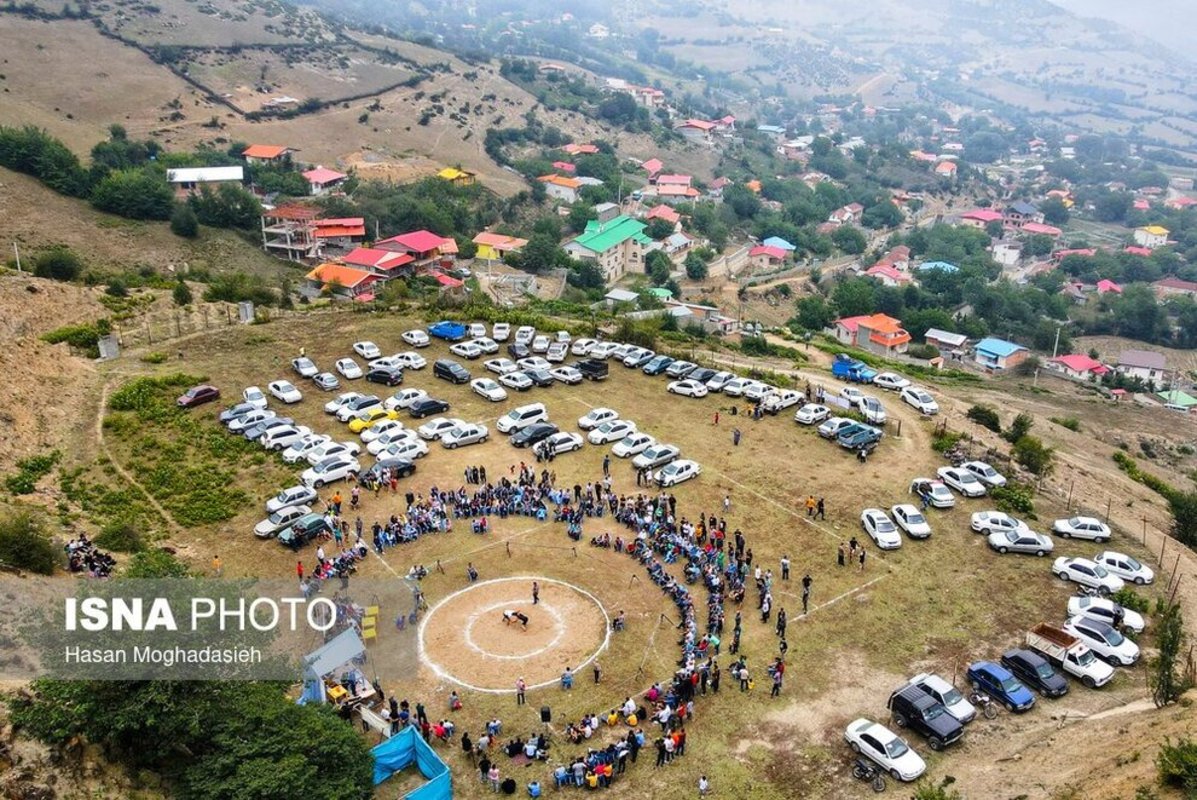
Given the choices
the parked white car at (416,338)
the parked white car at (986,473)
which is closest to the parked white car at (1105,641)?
the parked white car at (986,473)

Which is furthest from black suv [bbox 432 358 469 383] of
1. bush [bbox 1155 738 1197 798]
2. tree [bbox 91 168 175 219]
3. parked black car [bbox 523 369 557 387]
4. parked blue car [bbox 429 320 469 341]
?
tree [bbox 91 168 175 219]

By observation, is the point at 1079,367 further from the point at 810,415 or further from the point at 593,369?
the point at 593,369

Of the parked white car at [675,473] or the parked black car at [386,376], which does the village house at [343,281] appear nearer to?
the parked black car at [386,376]

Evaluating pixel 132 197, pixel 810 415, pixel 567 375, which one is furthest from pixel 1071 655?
pixel 132 197

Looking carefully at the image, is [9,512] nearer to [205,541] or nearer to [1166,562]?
[205,541]

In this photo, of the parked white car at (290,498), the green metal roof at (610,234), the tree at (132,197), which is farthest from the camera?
the green metal roof at (610,234)

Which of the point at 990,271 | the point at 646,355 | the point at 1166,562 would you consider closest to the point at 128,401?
the point at 646,355
